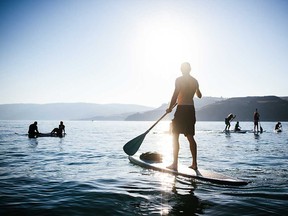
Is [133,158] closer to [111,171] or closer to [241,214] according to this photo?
[111,171]

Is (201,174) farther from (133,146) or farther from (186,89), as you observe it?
(133,146)

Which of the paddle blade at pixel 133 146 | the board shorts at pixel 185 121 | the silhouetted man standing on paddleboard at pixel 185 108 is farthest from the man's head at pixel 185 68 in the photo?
the paddle blade at pixel 133 146

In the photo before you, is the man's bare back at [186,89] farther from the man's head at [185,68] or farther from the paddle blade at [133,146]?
A: the paddle blade at [133,146]

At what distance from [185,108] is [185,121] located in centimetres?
37

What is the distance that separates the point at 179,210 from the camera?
4.33m

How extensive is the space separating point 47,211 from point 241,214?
323cm

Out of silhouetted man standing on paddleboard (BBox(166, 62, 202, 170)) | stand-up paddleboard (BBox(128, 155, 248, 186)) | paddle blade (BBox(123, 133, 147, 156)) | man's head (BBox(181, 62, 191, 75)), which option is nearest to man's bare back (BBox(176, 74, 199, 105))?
silhouetted man standing on paddleboard (BBox(166, 62, 202, 170))

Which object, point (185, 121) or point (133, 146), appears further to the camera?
point (133, 146)

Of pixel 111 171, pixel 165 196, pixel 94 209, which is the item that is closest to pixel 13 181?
pixel 111 171

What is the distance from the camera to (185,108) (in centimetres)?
735

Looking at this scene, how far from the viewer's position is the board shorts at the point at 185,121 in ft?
23.8

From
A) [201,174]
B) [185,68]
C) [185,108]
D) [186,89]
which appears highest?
[185,68]

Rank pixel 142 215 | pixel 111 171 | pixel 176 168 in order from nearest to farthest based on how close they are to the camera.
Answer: pixel 142 215 → pixel 176 168 → pixel 111 171

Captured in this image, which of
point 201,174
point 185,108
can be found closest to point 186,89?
point 185,108
